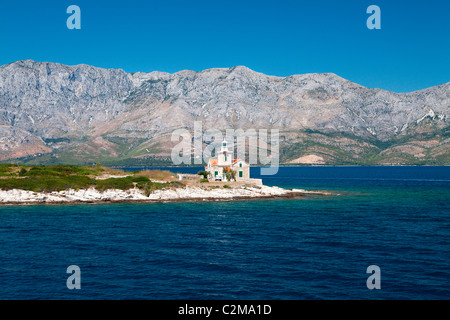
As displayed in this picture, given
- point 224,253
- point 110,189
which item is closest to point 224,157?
point 110,189

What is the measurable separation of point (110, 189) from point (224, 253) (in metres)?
51.8

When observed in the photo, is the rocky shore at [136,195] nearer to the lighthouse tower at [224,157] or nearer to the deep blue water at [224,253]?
the lighthouse tower at [224,157]

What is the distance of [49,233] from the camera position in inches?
1822

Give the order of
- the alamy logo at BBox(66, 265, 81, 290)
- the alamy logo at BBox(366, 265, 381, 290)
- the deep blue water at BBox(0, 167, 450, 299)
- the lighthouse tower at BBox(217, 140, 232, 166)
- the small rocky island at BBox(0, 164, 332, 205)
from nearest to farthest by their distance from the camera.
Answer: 1. the deep blue water at BBox(0, 167, 450, 299)
2. the alamy logo at BBox(366, 265, 381, 290)
3. the alamy logo at BBox(66, 265, 81, 290)
4. the small rocky island at BBox(0, 164, 332, 205)
5. the lighthouse tower at BBox(217, 140, 232, 166)

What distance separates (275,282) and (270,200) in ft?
188

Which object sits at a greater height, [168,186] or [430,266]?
[168,186]

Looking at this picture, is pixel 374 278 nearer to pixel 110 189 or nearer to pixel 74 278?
Answer: pixel 74 278

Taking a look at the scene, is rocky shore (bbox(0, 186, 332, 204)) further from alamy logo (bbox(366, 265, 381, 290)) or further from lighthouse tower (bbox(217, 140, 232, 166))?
alamy logo (bbox(366, 265, 381, 290))

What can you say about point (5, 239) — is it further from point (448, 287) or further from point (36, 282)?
point (448, 287)

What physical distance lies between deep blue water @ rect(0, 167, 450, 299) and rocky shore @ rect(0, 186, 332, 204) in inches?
477

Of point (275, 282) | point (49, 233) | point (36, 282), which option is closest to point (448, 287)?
point (275, 282)

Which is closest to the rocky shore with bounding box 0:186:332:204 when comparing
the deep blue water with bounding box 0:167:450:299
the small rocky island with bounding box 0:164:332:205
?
the small rocky island with bounding box 0:164:332:205

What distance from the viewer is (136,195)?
82938 millimetres

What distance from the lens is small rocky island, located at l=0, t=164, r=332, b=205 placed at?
7875 centimetres
